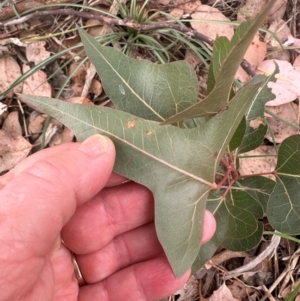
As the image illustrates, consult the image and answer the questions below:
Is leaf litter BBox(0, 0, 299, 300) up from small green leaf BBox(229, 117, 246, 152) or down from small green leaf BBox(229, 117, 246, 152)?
down

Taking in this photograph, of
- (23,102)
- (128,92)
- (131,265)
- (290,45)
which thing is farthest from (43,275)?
(290,45)

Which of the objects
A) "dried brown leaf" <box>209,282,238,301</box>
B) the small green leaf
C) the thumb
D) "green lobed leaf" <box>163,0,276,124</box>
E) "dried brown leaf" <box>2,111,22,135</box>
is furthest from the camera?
"dried brown leaf" <box>2,111,22,135</box>

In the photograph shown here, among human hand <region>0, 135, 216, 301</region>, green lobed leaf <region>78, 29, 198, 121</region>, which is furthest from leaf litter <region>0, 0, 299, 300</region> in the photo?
green lobed leaf <region>78, 29, 198, 121</region>

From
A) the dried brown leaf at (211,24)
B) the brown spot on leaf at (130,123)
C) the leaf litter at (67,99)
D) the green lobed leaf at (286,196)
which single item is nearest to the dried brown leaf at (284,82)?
the leaf litter at (67,99)

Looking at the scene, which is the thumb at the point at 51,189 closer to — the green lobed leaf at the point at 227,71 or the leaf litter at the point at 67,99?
the green lobed leaf at the point at 227,71

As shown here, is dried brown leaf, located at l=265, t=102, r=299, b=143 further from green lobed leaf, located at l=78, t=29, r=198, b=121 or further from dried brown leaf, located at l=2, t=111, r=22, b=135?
dried brown leaf, located at l=2, t=111, r=22, b=135

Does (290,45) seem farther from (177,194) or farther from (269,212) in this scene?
(177,194)

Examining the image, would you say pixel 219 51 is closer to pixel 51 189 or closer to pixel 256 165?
pixel 51 189
